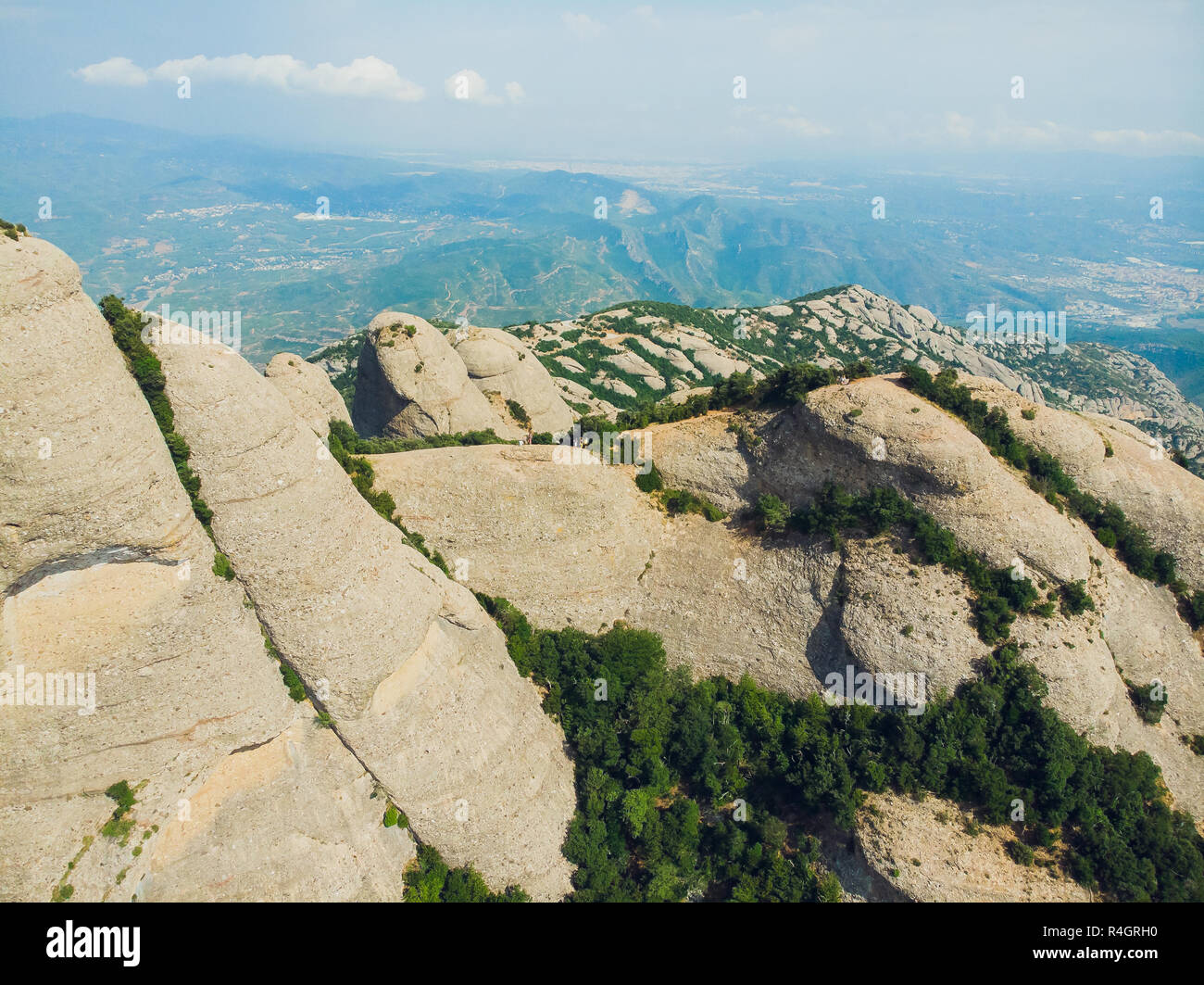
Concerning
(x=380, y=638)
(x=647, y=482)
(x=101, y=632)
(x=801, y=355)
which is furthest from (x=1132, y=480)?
(x=801, y=355)

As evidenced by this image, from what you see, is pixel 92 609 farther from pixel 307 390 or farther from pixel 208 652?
pixel 307 390

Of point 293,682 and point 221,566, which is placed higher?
point 221,566

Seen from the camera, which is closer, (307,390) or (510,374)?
(307,390)

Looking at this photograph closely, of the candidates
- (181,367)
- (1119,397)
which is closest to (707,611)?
(181,367)

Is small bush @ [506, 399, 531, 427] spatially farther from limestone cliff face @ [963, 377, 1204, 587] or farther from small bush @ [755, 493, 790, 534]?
limestone cliff face @ [963, 377, 1204, 587]

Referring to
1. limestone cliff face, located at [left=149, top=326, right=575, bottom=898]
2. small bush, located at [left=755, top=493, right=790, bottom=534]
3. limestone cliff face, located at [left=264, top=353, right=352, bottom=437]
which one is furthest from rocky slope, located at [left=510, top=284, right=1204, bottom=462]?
limestone cliff face, located at [left=149, top=326, right=575, bottom=898]

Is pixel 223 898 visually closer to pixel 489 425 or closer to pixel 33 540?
pixel 33 540
